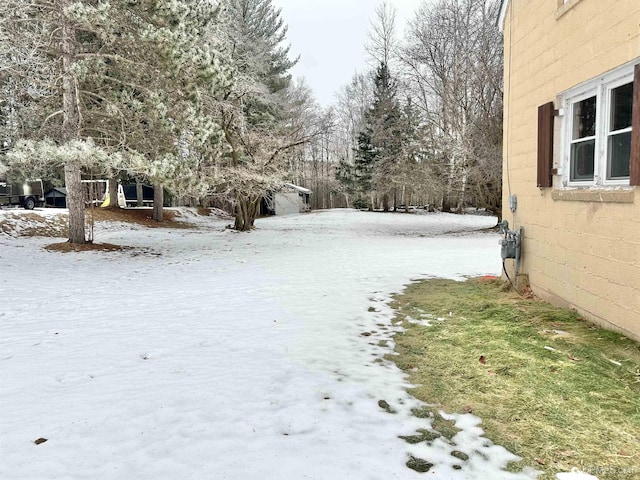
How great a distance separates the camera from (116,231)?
16812mm

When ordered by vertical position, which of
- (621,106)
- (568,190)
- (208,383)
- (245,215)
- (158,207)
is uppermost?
(621,106)

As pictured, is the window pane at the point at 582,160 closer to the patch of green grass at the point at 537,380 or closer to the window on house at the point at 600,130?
the window on house at the point at 600,130

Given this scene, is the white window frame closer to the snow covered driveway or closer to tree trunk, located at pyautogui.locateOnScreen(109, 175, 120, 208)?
the snow covered driveway

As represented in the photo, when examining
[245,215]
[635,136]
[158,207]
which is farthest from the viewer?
[158,207]

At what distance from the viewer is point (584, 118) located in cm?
463

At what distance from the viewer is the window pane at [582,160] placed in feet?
14.6

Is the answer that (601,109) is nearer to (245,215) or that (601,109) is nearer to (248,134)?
(248,134)

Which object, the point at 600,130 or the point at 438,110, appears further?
the point at 438,110

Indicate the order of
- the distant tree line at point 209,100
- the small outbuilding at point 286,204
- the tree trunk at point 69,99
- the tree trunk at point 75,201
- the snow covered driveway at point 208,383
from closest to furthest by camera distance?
the snow covered driveway at point 208,383 < the distant tree line at point 209,100 < the tree trunk at point 69,99 < the tree trunk at point 75,201 < the small outbuilding at point 286,204

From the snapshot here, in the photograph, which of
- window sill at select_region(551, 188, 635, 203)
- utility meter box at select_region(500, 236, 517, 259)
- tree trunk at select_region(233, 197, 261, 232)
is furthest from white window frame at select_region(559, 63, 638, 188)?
tree trunk at select_region(233, 197, 261, 232)

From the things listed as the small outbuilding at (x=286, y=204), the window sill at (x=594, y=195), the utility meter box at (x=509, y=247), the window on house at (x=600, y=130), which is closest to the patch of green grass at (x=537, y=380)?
the utility meter box at (x=509, y=247)

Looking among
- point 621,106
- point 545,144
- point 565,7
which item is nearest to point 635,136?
point 621,106

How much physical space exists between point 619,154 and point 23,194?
75.1ft

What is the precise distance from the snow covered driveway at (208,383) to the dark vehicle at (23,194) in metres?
14.1
